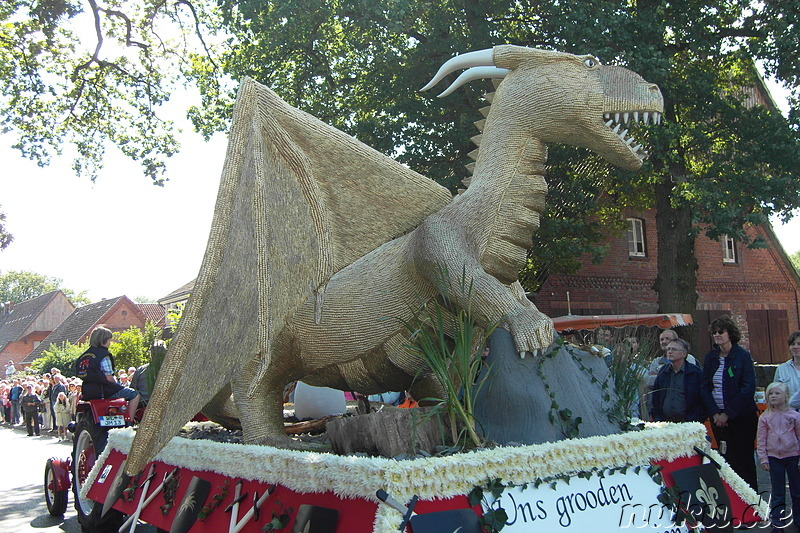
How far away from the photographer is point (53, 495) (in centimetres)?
623

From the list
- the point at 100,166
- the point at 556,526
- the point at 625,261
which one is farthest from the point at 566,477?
the point at 625,261

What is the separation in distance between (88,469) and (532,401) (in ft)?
13.9

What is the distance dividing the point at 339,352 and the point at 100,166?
1373cm

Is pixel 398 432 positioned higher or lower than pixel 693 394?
higher

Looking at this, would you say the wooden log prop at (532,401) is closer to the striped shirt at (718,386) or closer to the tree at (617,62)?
the striped shirt at (718,386)

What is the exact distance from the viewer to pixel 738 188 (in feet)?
34.4

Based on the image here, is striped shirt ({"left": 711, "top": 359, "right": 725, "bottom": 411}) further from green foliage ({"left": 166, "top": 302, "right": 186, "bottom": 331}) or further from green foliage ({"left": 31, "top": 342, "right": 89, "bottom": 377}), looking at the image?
green foliage ({"left": 31, "top": 342, "right": 89, "bottom": 377})

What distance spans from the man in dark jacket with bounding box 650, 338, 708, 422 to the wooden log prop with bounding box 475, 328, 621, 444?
2.49m

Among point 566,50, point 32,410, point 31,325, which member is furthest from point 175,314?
point 31,325

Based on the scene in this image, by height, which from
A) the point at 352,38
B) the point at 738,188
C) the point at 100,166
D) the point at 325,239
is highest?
the point at 352,38

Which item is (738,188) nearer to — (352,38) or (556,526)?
(352,38)

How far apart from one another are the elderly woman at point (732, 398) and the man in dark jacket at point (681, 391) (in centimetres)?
8

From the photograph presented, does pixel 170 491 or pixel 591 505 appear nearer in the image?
pixel 591 505

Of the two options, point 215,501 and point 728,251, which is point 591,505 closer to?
point 215,501
